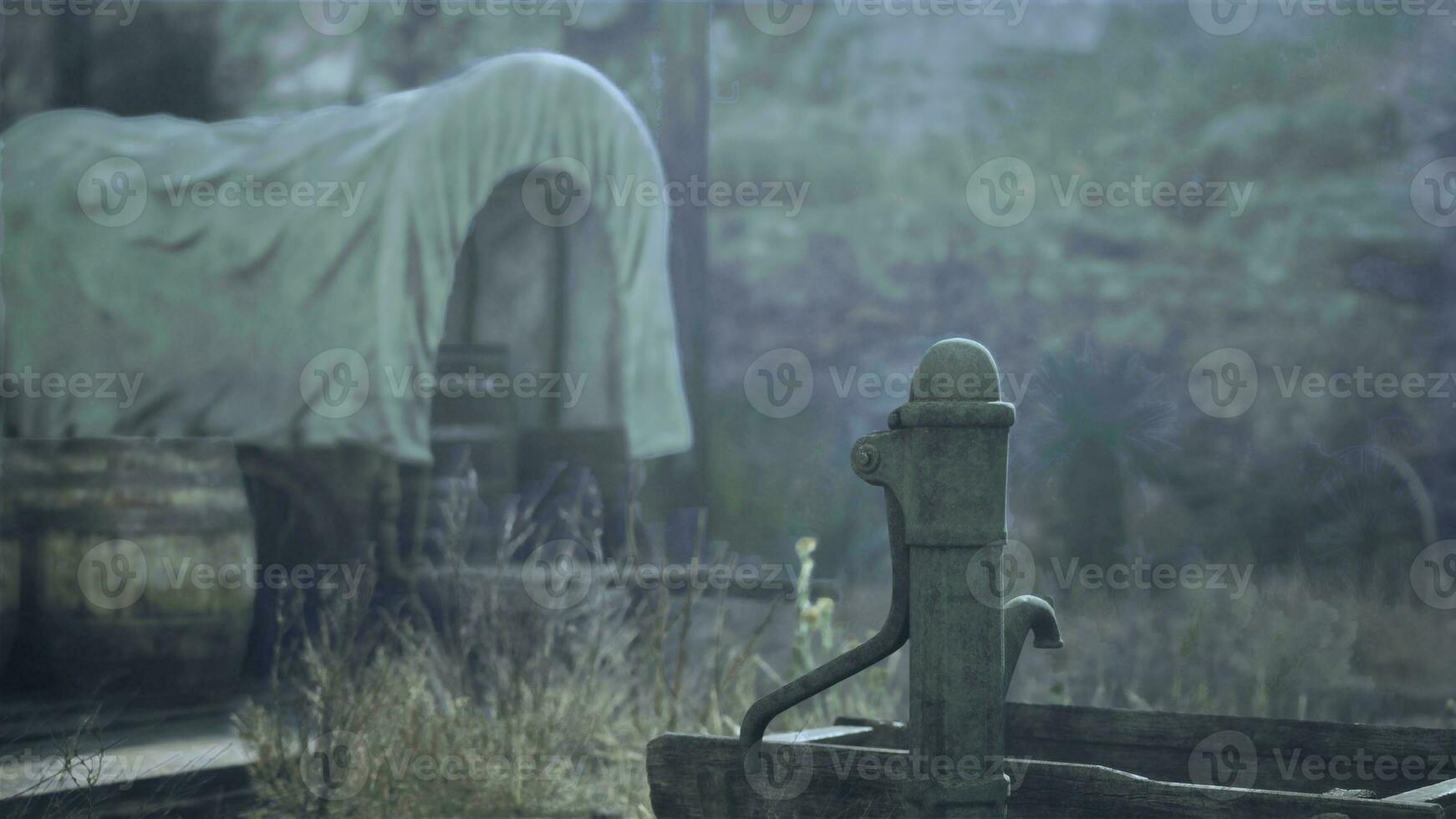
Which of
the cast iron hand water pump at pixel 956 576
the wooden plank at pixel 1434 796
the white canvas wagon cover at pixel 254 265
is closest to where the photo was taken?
the cast iron hand water pump at pixel 956 576

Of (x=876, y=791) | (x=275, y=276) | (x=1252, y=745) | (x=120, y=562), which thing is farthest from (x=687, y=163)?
(x=876, y=791)

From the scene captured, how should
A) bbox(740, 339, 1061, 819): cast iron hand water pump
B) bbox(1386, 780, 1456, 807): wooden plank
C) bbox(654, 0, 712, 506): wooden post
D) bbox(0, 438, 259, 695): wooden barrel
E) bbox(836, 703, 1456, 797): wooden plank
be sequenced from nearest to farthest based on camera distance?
bbox(740, 339, 1061, 819): cast iron hand water pump → bbox(1386, 780, 1456, 807): wooden plank → bbox(836, 703, 1456, 797): wooden plank → bbox(0, 438, 259, 695): wooden barrel → bbox(654, 0, 712, 506): wooden post

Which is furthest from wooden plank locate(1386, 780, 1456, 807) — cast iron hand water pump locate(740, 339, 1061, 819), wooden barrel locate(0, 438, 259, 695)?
wooden barrel locate(0, 438, 259, 695)

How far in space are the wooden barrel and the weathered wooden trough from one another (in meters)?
3.10

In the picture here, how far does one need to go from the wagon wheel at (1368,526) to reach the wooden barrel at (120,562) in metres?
6.68

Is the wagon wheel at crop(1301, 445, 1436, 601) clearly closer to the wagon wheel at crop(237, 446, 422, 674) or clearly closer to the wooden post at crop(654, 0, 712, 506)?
the wooden post at crop(654, 0, 712, 506)

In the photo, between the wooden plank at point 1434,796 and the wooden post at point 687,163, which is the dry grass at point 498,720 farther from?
the wooden post at point 687,163

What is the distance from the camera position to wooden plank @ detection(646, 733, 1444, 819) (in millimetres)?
2209

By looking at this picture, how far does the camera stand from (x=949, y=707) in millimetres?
2057

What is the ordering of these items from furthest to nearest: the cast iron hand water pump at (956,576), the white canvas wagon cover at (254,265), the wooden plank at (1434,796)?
the white canvas wagon cover at (254,265)
the wooden plank at (1434,796)
the cast iron hand water pump at (956,576)

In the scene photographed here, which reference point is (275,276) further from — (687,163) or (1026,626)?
(1026,626)

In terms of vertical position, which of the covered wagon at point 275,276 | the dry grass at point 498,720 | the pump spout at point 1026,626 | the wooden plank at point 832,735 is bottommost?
the dry grass at point 498,720

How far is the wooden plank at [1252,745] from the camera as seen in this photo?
9.43ft

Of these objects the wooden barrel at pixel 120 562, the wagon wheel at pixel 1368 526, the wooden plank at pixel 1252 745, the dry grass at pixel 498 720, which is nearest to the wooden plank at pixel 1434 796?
the wooden plank at pixel 1252 745
